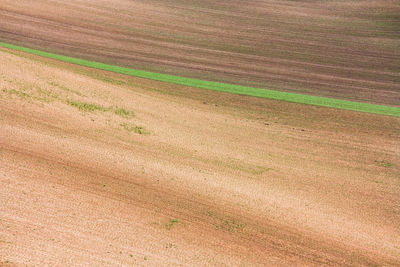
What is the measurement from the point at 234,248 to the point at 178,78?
45.7ft

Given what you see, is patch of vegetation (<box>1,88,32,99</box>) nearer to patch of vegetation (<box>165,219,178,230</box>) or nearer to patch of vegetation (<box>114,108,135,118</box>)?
patch of vegetation (<box>114,108,135,118</box>)

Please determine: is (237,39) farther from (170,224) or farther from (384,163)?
(170,224)

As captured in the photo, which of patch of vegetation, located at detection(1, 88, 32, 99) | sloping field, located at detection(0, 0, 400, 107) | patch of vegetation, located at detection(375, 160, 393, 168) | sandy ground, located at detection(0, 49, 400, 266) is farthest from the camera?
sloping field, located at detection(0, 0, 400, 107)

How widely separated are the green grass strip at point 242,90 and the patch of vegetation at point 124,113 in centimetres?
638

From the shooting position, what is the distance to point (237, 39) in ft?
91.6

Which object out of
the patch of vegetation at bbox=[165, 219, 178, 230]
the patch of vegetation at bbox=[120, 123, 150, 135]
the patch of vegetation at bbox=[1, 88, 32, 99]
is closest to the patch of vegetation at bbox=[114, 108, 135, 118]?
the patch of vegetation at bbox=[120, 123, 150, 135]

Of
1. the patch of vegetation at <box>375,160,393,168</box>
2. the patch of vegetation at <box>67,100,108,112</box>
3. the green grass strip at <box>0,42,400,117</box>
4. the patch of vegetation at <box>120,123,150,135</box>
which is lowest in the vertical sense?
the patch of vegetation at <box>375,160,393,168</box>

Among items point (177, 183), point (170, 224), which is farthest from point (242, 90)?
point (170, 224)

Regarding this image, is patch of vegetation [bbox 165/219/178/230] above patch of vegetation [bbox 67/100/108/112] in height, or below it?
below

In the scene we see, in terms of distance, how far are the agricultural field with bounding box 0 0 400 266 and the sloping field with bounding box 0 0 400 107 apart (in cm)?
17

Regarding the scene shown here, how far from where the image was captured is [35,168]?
9.73 metres

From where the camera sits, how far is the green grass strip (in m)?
19.1

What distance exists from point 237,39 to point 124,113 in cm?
1546

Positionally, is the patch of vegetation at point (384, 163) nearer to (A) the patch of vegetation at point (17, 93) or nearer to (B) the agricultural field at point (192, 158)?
(B) the agricultural field at point (192, 158)
